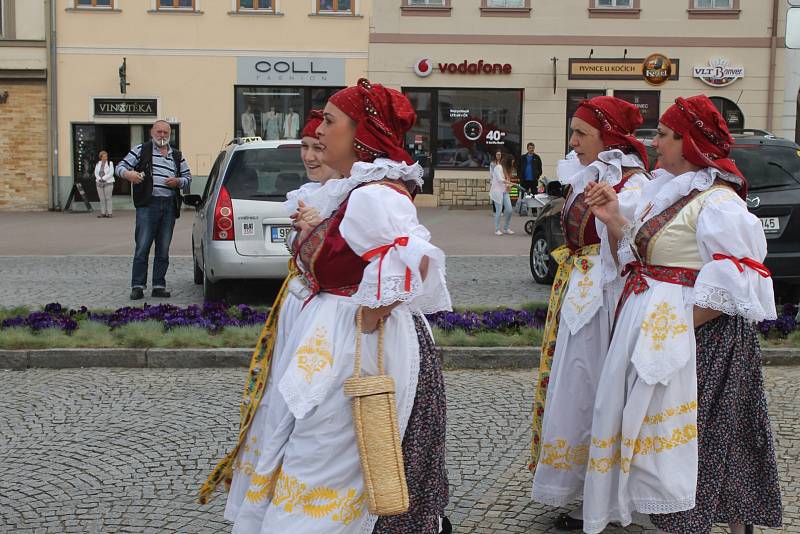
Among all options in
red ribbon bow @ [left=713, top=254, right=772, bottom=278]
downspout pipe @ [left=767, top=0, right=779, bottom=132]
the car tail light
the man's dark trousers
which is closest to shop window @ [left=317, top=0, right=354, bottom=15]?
downspout pipe @ [left=767, top=0, right=779, bottom=132]

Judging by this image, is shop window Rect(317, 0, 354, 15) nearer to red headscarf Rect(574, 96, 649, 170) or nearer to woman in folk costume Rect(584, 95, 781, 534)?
red headscarf Rect(574, 96, 649, 170)

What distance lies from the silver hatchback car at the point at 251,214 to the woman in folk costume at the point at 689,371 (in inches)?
260

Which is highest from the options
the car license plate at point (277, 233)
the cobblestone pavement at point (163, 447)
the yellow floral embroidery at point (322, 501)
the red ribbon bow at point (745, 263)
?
the red ribbon bow at point (745, 263)

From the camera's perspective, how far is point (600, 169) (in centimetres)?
474

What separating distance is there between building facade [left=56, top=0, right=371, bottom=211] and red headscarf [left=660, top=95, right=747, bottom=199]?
78.6 feet

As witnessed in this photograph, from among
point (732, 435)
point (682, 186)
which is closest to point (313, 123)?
point (682, 186)

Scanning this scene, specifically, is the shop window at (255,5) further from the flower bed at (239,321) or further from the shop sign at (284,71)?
the flower bed at (239,321)

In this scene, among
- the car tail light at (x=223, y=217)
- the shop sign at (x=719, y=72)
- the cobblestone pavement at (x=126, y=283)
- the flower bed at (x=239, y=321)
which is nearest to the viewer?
the flower bed at (x=239, y=321)

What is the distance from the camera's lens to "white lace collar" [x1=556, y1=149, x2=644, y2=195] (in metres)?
4.73

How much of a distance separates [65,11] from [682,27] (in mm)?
15770

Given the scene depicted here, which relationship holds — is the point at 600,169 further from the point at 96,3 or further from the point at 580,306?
the point at 96,3

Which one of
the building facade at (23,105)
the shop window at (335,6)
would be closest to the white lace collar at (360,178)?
the shop window at (335,6)

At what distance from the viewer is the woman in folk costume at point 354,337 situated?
11.3 ft

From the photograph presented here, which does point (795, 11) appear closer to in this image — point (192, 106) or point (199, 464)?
point (199, 464)
